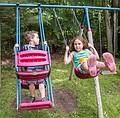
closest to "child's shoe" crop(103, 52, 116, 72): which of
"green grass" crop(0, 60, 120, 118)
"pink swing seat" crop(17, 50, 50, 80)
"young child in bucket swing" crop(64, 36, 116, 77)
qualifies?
"young child in bucket swing" crop(64, 36, 116, 77)

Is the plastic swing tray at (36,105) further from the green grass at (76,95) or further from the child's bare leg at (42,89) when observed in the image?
the green grass at (76,95)

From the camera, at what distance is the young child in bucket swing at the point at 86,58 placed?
21.6 feet

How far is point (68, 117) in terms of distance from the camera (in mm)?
7977

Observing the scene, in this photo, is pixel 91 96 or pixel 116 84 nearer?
pixel 91 96

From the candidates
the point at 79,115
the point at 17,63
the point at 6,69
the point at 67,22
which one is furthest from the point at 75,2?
the point at 17,63

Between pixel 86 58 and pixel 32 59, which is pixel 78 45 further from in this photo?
pixel 32 59

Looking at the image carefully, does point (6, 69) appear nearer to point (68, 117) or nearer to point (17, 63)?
point (68, 117)

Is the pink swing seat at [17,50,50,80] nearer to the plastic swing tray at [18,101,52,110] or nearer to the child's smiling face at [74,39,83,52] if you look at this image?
the plastic swing tray at [18,101,52,110]

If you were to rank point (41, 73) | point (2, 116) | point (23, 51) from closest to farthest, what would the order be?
1. point (41, 73)
2. point (23, 51)
3. point (2, 116)

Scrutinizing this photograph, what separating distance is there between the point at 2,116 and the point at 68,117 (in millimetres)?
1299

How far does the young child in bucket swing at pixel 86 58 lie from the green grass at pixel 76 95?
1.45 m

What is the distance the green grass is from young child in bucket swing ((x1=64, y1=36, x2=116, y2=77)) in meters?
1.45

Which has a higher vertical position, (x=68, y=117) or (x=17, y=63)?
(x=17, y=63)

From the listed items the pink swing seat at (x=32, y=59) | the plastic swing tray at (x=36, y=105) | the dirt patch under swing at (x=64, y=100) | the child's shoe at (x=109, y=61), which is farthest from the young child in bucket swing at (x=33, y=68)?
the dirt patch under swing at (x=64, y=100)
